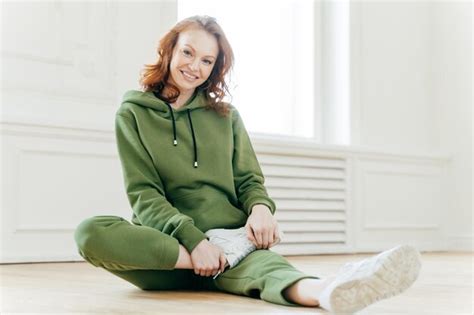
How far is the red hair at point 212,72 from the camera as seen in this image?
176 centimetres

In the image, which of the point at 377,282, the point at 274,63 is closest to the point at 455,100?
the point at 274,63

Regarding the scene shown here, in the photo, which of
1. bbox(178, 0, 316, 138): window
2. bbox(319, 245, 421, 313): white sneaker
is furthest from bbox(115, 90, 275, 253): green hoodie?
bbox(178, 0, 316, 138): window

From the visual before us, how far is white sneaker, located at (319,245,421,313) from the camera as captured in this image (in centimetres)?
113

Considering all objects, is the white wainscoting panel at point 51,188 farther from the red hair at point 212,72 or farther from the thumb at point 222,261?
the thumb at point 222,261

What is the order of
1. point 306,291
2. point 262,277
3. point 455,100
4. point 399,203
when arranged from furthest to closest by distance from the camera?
1. point 455,100
2. point 399,203
3. point 262,277
4. point 306,291

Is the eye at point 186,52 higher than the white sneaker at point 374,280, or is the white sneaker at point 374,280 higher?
the eye at point 186,52

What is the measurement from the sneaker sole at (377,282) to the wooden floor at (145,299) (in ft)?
0.56

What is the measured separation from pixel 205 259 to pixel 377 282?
482 mm

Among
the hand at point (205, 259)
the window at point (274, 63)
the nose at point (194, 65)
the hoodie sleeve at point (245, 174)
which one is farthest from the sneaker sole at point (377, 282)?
the window at point (274, 63)

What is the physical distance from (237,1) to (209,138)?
2.05 metres

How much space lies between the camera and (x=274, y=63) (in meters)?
3.82

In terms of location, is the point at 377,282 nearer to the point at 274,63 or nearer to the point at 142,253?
the point at 142,253

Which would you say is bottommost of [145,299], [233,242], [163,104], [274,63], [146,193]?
[145,299]

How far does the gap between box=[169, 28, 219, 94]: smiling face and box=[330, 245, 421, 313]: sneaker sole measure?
0.74m
